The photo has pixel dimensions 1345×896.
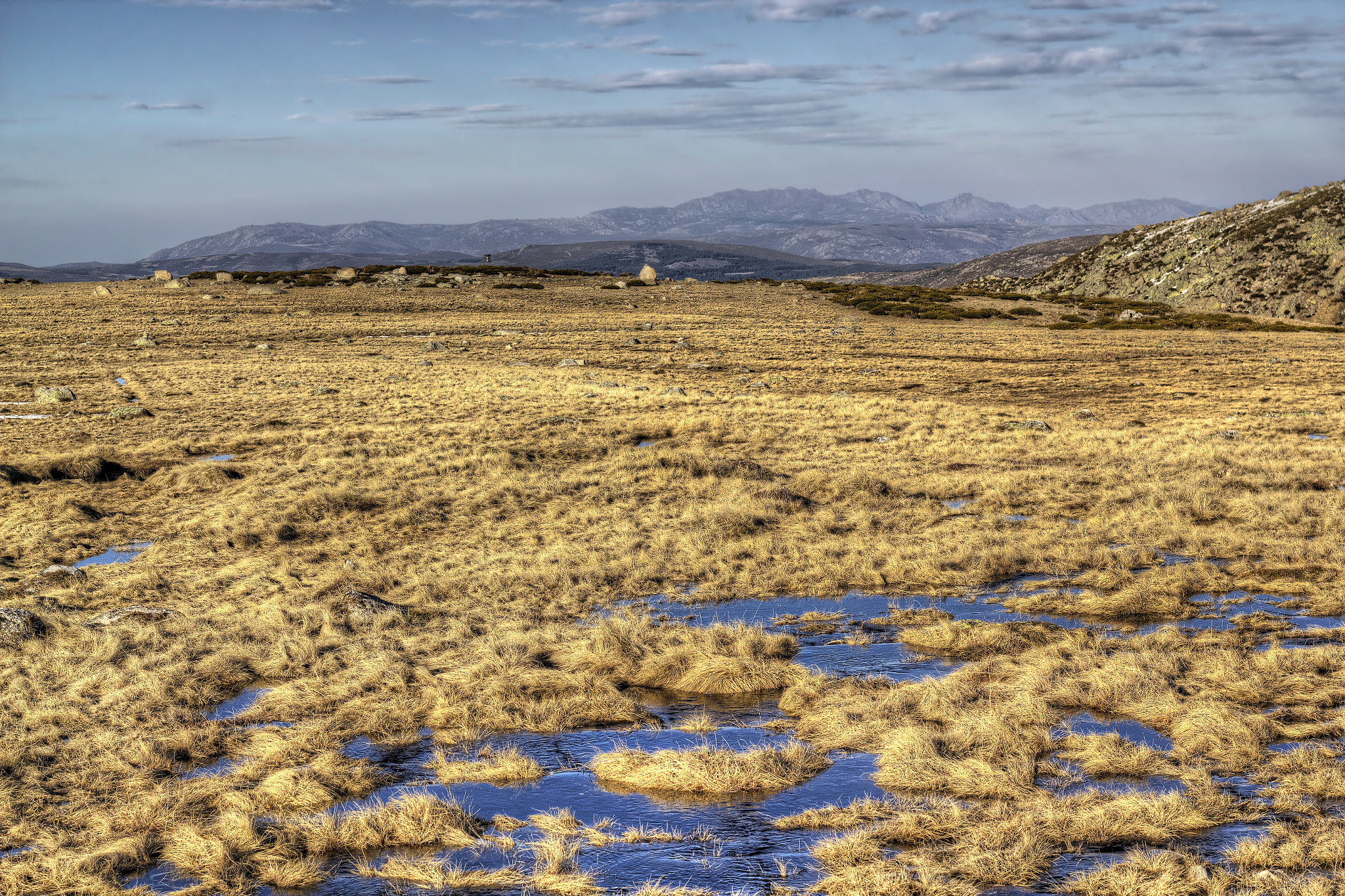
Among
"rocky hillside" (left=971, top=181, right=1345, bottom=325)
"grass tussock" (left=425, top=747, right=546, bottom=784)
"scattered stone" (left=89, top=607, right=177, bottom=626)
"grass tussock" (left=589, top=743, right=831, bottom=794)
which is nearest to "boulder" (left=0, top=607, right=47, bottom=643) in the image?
"scattered stone" (left=89, top=607, right=177, bottom=626)

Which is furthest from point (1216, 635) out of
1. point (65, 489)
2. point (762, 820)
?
point (65, 489)

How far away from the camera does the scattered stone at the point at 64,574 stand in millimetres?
15664

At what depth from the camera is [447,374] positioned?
40281mm

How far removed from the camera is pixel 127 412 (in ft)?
96.3

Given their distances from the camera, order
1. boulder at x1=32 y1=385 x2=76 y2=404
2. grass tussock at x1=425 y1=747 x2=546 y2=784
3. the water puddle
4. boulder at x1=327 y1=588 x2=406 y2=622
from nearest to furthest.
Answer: grass tussock at x1=425 y1=747 x2=546 y2=784
boulder at x1=327 y1=588 x2=406 y2=622
the water puddle
boulder at x1=32 y1=385 x2=76 y2=404

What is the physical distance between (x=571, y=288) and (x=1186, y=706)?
81.6 metres

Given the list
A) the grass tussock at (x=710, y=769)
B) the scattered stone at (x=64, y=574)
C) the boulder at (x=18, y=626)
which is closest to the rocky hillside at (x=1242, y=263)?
the grass tussock at (x=710, y=769)

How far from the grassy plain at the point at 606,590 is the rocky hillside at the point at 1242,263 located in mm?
47356

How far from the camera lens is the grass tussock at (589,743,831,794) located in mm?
9352

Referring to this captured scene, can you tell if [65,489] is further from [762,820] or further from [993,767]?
[993,767]

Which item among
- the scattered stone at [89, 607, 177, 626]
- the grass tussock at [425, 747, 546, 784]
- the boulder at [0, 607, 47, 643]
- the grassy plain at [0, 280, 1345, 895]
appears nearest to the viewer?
the grassy plain at [0, 280, 1345, 895]

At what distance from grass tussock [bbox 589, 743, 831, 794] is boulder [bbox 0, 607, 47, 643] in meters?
8.23

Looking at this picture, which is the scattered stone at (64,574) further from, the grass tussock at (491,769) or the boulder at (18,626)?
the grass tussock at (491,769)

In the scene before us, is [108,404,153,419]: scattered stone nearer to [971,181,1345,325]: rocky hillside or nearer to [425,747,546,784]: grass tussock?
[425,747,546,784]: grass tussock
